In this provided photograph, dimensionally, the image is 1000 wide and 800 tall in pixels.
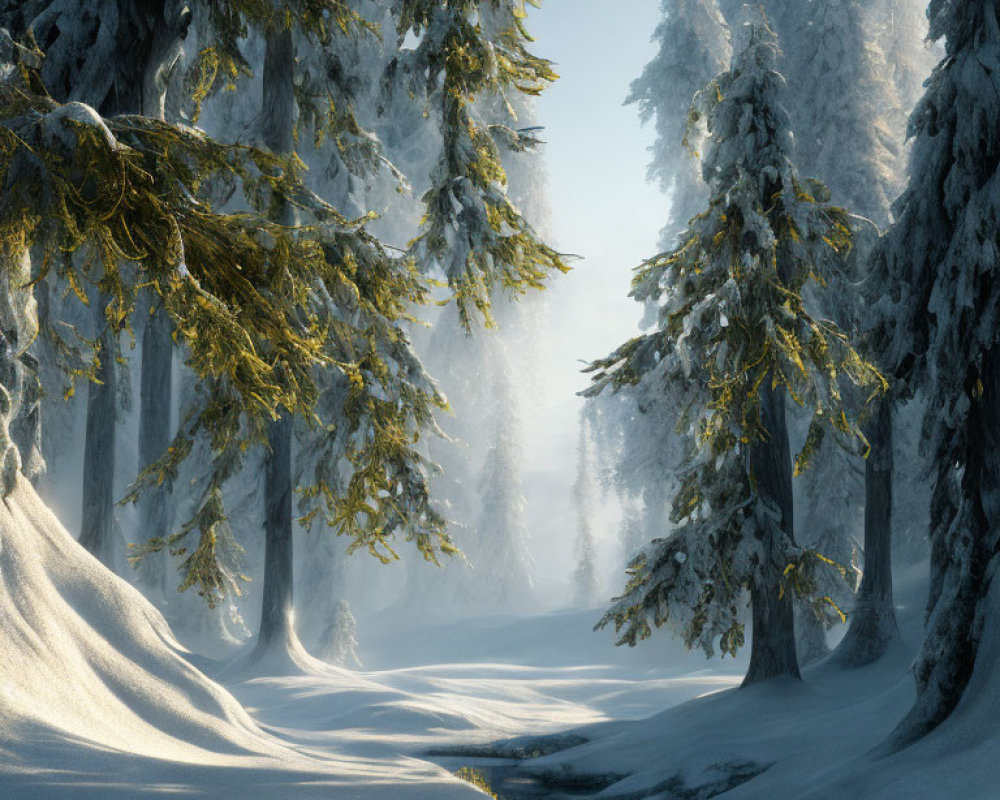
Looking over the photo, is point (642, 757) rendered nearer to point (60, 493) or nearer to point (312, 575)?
point (312, 575)

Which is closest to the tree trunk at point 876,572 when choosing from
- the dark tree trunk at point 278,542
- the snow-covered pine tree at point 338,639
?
the dark tree trunk at point 278,542

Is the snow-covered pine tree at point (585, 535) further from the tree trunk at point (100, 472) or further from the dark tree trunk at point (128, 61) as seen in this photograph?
the dark tree trunk at point (128, 61)

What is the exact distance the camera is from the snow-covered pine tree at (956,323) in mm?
6078

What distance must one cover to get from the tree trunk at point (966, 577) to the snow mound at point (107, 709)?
313cm

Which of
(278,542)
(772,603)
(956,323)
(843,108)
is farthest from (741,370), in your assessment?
(843,108)

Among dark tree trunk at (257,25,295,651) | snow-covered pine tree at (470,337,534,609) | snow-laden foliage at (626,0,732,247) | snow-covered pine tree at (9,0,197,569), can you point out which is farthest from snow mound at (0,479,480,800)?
snow-covered pine tree at (470,337,534,609)

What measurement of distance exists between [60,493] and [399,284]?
24.6m

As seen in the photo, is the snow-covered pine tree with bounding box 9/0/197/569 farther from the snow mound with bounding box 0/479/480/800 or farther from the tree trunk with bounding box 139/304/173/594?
the tree trunk with bounding box 139/304/173/594

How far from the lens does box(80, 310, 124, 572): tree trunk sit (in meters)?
16.1

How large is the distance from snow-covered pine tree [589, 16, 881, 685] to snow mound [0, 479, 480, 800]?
3449 millimetres

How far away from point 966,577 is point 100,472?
580 inches

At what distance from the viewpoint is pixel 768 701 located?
9688 millimetres

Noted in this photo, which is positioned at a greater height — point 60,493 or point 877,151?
point 877,151

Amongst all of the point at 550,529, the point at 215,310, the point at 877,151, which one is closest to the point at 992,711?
the point at 215,310
